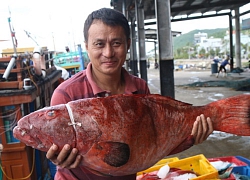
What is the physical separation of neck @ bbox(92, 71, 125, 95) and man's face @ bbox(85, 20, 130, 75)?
0.07 meters

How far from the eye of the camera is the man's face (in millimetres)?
1595

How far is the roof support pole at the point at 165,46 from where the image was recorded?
6.86m

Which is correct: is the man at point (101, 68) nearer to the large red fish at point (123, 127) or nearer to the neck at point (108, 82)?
the neck at point (108, 82)

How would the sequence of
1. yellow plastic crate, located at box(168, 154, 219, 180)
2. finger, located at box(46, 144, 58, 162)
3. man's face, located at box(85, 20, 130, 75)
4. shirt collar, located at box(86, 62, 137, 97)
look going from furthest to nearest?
yellow plastic crate, located at box(168, 154, 219, 180) < shirt collar, located at box(86, 62, 137, 97) < man's face, located at box(85, 20, 130, 75) < finger, located at box(46, 144, 58, 162)

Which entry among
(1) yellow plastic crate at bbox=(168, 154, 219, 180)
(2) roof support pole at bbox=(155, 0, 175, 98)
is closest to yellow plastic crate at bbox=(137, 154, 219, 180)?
(1) yellow plastic crate at bbox=(168, 154, 219, 180)

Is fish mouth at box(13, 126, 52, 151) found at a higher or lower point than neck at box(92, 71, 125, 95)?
lower

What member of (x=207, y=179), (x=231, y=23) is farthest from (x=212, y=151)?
(x=231, y=23)

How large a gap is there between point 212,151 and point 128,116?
420 centimetres

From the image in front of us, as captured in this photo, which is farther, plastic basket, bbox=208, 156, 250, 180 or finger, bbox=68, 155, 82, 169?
plastic basket, bbox=208, 156, 250, 180

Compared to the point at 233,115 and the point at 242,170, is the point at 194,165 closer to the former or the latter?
the point at 242,170

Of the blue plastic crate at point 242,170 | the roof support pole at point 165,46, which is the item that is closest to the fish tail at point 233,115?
the blue plastic crate at point 242,170

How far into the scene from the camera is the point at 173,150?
1.78 metres

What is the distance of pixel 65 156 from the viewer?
142 cm

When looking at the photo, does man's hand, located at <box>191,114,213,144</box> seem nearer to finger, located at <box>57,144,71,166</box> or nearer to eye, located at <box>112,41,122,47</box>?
eye, located at <box>112,41,122,47</box>
